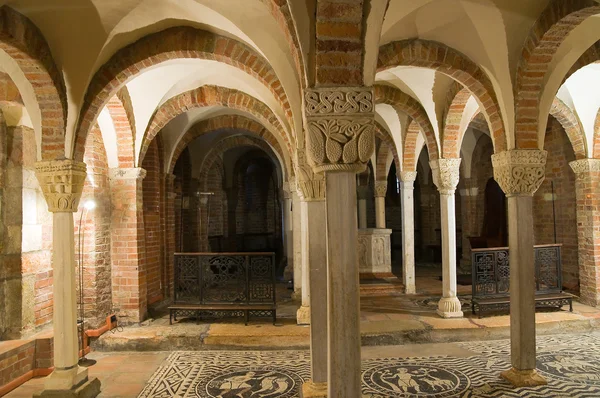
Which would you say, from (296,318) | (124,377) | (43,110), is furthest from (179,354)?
(43,110)

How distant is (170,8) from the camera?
4.62m

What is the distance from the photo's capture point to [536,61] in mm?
4523

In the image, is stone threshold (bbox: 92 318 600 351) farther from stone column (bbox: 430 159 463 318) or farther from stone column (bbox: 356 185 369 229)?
stone column (bbox: 356 185 369 229)

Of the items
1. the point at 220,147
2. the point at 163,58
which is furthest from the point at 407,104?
the point at 220,147

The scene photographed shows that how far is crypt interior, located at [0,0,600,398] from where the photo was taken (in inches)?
120

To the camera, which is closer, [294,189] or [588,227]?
[588,227]

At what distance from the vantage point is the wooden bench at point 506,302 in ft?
22.4

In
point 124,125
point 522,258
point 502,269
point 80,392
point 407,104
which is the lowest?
point 80,392

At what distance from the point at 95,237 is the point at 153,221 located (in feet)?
4.99

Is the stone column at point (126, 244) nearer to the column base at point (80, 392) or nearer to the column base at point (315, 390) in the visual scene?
the column base at point (80, 392)

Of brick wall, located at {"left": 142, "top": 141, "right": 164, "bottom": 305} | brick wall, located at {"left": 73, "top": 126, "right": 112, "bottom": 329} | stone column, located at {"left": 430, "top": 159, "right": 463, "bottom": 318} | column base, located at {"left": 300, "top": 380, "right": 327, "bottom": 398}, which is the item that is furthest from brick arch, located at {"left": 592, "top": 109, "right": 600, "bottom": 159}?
brick wall, located at {"left": 73, "top": 126, "right": 112, "bottom": 329}

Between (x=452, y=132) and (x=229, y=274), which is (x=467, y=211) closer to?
(x=452, y=132)

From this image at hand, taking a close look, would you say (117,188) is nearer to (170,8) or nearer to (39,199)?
(39,199)

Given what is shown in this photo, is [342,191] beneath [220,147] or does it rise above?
beneath
